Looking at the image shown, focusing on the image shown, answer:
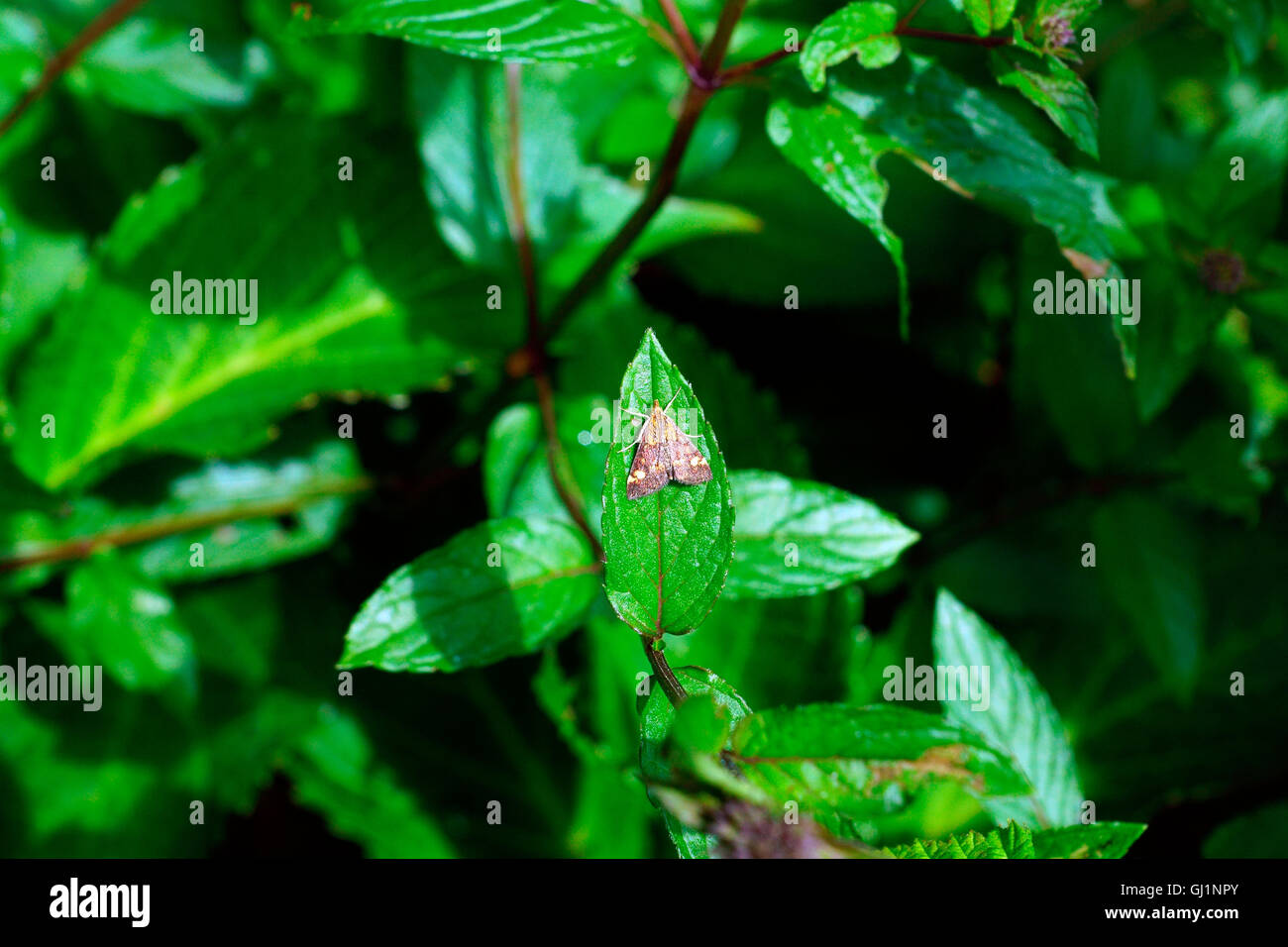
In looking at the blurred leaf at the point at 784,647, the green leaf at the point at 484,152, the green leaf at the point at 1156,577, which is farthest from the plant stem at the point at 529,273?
the green leaf at the point at 1156,577

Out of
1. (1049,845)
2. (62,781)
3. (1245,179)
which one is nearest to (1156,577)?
(1245,179)

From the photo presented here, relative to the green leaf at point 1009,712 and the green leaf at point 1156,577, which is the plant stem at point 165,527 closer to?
the green leaf at point 1009,712

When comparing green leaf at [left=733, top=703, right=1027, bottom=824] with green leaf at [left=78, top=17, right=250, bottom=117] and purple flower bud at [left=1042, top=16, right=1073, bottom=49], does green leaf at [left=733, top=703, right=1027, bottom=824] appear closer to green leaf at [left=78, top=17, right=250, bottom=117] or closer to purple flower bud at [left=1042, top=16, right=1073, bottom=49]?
purple flower bud at [left=1042, top=16, right=1073, bottom=49]

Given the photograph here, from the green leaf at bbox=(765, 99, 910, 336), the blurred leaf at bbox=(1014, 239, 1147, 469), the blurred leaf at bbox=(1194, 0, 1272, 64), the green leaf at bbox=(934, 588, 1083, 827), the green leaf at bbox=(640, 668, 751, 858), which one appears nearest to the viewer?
the green leaf at bbox=(640, 668, 751, 858)

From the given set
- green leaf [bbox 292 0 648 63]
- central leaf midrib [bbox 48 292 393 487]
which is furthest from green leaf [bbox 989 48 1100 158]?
central leaf midrib [bbox 48 292 393 487]
